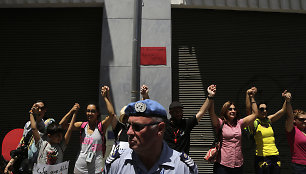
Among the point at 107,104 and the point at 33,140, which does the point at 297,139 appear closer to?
the point at 107,104

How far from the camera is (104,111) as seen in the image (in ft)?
20.4

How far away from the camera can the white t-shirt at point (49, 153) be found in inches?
149

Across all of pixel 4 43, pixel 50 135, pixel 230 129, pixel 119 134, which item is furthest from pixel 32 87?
pixel 230 129

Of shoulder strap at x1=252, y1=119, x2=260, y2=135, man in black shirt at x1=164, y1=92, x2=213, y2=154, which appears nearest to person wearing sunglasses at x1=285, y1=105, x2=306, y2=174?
shoulder strap at x1=252, y1=119, x2=260, y2=135

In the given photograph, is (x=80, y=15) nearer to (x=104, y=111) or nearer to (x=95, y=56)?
(x=95, y=56)

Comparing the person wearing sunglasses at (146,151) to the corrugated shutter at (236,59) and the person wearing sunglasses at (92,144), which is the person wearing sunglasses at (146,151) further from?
the corrugated shutter at (236,59)

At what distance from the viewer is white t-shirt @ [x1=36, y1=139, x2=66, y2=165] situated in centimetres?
378

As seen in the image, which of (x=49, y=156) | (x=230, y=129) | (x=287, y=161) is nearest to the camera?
(x=49, y=156)

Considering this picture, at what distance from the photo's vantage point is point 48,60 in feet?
22.9

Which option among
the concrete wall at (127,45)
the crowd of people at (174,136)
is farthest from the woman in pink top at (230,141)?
the concrete wall at (127,45)

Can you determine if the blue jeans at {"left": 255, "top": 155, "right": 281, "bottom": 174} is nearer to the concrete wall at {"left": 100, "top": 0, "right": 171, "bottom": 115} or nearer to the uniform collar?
the concrete wall at {"left": 100, "top": 0, "right": 171, "bottom": 115}

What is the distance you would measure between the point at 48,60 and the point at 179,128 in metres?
4.58

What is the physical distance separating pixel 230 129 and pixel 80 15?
508 cm

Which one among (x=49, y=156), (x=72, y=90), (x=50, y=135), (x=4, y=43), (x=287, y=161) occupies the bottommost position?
(x=287, y=161)
